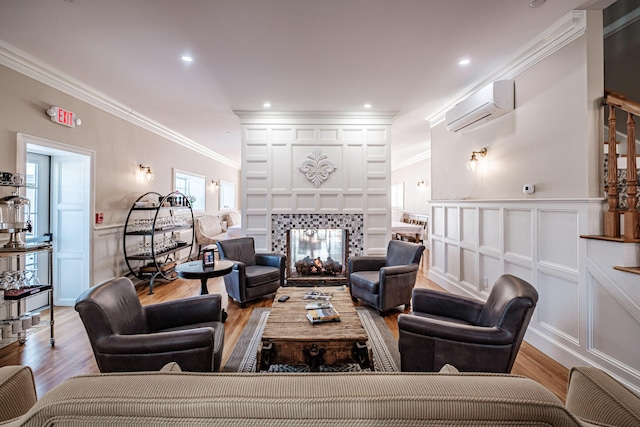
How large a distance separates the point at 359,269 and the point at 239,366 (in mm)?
2041

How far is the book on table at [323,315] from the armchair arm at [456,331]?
0.53m

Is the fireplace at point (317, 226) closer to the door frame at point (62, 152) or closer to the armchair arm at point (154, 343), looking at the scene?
the door frame at point (62, 152)

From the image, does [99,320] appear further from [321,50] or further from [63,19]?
[321,50]

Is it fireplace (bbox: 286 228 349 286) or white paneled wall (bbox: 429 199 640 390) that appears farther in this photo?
fireplace (bbox: 286 228 349 286)

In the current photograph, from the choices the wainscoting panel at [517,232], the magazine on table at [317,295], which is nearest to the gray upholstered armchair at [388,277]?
the magazine on table at [317,295]

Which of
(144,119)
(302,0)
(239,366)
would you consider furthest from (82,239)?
(302,0)

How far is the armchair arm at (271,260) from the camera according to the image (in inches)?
161

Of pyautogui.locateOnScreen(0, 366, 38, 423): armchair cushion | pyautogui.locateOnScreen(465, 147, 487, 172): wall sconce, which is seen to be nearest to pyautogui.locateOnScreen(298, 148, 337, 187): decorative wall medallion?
pyautogui.locateOnScreen(465, 147, 487, 172): wall sconce

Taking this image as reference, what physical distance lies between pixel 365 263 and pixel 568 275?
84.7 inches

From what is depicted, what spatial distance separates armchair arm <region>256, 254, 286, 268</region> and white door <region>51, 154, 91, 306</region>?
2322mm

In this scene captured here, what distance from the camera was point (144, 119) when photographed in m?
4.82

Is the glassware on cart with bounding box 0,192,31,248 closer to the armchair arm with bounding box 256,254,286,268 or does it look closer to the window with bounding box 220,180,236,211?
the armchair arm with bounding box 256,254,286,268

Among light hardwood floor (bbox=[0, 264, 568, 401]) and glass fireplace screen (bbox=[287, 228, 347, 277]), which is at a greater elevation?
glass fireplace screen (bbox=[287, 228, 347, 277])

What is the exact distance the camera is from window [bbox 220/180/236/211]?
940 centimetres
